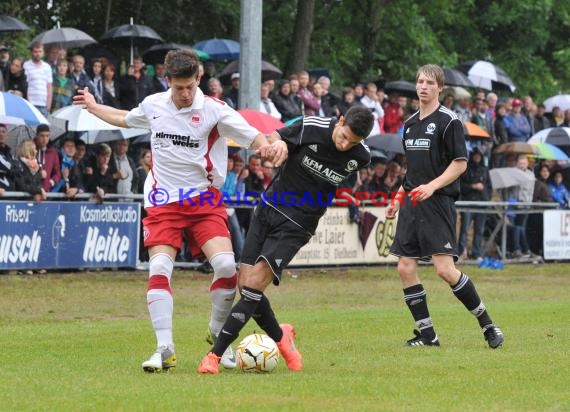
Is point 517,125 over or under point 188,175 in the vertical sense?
over

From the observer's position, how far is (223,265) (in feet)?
31.0

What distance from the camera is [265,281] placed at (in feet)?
31.0

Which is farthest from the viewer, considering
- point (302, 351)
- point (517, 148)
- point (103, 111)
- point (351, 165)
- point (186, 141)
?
point (517, 148)

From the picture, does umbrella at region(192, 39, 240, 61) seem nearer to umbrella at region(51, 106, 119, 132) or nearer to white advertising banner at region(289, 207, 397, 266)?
white advertising banner at region(289, 207, 397, 266)

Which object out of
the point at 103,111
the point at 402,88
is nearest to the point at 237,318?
the point at 103,111

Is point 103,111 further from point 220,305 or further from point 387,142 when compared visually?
point 387,142

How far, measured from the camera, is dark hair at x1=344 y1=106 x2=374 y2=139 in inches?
364

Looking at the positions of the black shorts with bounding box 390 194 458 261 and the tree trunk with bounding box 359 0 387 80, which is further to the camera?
the tree trunk with bounding box 359 0 387 80

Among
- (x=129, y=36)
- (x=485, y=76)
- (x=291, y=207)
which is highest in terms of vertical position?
(x=129, y=36)

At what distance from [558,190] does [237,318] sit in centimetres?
1849

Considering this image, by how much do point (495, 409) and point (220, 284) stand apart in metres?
2.70

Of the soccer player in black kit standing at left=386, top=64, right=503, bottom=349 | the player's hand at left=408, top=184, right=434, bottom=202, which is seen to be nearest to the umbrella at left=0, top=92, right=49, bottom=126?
the soccer player in black kit standing at left=386, top=64, right=503, bottom=349

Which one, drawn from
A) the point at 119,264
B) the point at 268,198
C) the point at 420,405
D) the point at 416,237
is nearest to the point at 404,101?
the point at 119,264

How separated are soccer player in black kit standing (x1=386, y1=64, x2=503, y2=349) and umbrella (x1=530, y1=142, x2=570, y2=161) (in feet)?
49.4
